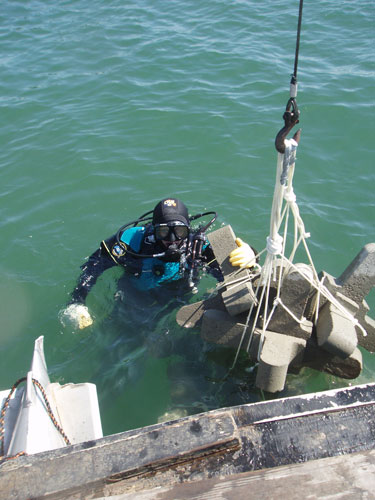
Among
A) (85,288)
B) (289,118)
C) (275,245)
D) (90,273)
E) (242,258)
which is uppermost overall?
(289,118)

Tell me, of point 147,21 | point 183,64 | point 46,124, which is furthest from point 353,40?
point 46,124

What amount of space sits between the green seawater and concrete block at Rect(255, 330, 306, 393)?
2.02 feet

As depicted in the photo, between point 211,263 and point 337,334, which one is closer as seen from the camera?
point 337,334

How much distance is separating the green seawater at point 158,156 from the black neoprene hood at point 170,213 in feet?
3.26

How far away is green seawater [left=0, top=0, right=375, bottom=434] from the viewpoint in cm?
412

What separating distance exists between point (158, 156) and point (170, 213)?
2.96 meters

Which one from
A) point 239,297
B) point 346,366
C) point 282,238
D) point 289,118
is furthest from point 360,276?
point 289,118

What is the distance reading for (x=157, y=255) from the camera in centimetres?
414

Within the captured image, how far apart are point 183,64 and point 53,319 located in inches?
261

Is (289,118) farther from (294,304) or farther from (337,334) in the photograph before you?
(337,334)

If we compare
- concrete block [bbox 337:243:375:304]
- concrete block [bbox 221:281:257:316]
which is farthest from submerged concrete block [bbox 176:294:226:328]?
concrete block [bbox 337:243:375:304]

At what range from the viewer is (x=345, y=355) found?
3020 millimetres

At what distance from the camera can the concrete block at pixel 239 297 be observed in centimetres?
315

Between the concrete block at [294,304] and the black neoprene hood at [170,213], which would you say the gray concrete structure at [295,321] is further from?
the black neoprene hood at [170,213]
